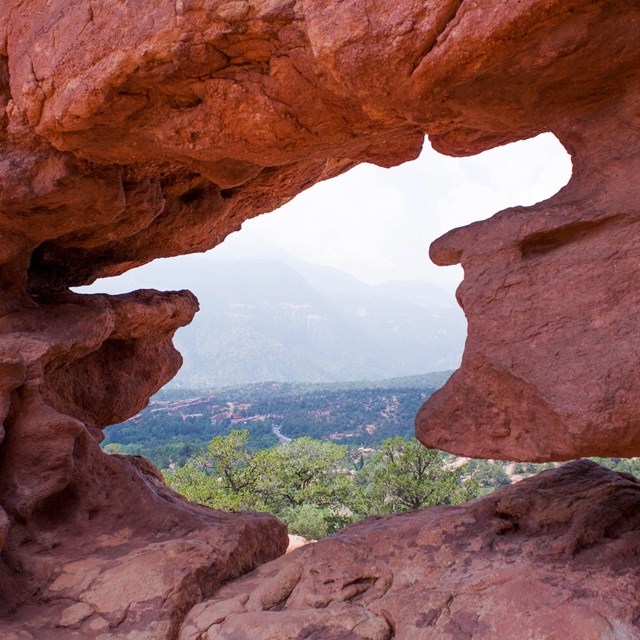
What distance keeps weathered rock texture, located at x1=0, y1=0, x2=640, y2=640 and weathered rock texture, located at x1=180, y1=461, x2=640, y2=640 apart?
87 cm

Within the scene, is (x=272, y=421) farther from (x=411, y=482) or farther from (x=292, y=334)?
(x=292, y=334)

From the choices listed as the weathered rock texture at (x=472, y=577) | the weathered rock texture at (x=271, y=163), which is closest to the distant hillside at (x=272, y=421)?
the weathered rock texture at (x=271, y=163)

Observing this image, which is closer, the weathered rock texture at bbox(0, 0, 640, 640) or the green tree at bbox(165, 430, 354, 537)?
the weathered rock texture at bbox(0, 0, 640, 640)

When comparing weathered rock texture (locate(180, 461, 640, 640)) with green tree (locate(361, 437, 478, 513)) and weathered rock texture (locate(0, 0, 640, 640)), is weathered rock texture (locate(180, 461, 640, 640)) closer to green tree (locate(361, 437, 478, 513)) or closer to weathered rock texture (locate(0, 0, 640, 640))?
weathered rock texture (locate(0, 0, 640, 640))

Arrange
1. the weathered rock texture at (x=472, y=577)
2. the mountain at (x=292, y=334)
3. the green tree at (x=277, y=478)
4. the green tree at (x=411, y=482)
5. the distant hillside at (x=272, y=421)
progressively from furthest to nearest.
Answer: the mountain at (x=292, y=334)
the distant hillside at (x=272, y=421)
the green tree at (x=277, y=478)
the green tree at (x=411, y=482)
the weathered rock texture at (x=472, y=577)

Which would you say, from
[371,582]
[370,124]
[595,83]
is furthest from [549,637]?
[370,124]

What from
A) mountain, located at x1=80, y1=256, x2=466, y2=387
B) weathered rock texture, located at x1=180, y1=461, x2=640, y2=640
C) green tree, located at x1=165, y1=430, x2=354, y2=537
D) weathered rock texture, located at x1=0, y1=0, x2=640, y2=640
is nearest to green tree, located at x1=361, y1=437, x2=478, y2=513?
green tree, located at x1=165, y1=430, x2=354, y2=537

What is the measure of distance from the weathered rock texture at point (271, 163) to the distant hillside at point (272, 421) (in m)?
19.3

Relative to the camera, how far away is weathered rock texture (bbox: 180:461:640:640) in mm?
4090

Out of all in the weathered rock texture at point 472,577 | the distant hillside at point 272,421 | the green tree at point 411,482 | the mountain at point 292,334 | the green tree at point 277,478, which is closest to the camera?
the weathered rock texture at point 472,577

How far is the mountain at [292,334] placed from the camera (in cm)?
12088

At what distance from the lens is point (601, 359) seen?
4.05 metres

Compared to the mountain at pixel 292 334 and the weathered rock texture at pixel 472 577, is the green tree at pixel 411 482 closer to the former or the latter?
the weathered rock texture at pixel 472 577

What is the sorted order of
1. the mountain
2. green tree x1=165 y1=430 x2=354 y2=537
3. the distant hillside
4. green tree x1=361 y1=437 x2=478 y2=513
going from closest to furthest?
green tree x1=361 y1=437 x2=478 y2=513 < green tree x1=165 y1=430 x2=354 y2=537 < the distant hillside < the mountain
